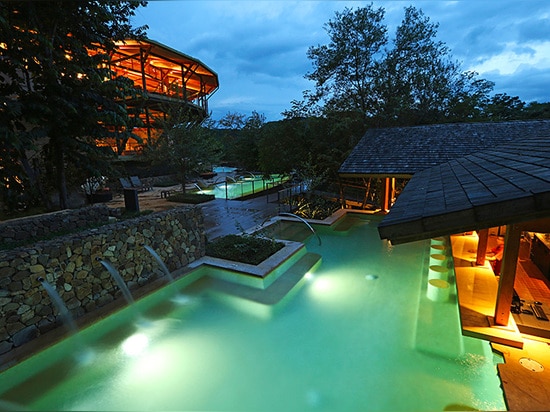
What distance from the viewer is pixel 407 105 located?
1731 centimetres

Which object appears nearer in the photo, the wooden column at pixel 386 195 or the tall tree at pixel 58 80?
the tall tree at pixel 58 80

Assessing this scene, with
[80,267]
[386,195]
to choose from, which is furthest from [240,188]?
[80,267]

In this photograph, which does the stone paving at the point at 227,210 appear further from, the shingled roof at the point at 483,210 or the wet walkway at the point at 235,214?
the shingled roof at the point at 483,210

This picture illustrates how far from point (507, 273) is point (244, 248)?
17.5 ft

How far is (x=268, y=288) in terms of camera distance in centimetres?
618

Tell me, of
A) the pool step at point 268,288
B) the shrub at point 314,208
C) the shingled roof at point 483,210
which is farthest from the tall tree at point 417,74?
the shingled roof at point 483,210

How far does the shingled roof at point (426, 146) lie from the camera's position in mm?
10375

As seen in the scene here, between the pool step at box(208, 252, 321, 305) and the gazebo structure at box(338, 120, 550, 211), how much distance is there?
569 centimetres

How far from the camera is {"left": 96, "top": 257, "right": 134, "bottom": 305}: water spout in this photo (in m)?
5.27

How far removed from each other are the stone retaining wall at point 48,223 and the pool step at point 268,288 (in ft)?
14.9

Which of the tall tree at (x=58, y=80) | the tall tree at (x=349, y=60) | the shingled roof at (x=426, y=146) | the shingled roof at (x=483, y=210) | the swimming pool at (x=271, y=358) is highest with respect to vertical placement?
the tall tree at (x=349, y=60)

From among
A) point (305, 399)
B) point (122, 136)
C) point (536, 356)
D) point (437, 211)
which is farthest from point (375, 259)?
point (122, 136)

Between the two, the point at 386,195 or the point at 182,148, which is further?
the point at 182,148

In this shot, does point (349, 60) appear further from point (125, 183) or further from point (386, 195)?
point (125, 183)
